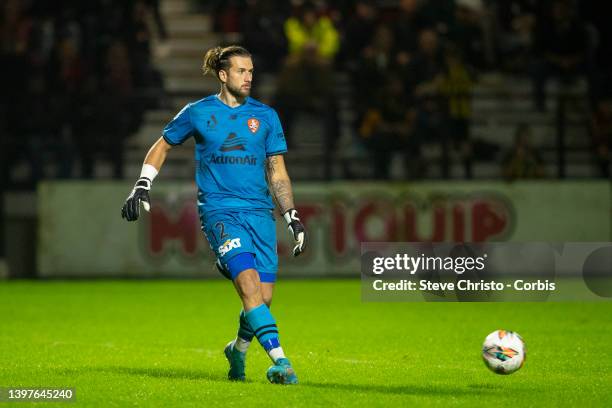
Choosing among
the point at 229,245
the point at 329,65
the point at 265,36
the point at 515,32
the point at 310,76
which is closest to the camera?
the point at 229,245

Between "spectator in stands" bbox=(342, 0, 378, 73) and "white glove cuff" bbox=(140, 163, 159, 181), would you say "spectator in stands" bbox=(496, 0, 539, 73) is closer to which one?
"spectator in stands" bbox=(342, 0, 378, 73)

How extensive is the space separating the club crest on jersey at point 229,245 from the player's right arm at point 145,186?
519 mm

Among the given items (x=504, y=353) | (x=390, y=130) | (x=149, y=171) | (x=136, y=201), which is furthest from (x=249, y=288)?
(x=390, y=130)

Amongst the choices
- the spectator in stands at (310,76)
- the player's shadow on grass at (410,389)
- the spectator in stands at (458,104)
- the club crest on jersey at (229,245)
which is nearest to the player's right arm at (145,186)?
the club crest on jersey at (229,245)

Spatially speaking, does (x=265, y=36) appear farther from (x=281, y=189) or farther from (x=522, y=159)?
(x=281, y=189)

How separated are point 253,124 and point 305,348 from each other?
2669 mm

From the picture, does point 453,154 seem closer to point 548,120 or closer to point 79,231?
point 548,120

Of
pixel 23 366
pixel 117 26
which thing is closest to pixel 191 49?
pixel 117 26

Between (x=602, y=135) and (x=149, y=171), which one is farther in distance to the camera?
(x=602, y=135)

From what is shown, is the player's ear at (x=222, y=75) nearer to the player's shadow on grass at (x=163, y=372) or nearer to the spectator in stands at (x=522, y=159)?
the player's shadow on grass at (x=163, y=372)

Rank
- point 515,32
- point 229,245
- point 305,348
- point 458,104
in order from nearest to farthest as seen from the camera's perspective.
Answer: point 229,245 < point 305,348 < point 458,104 < point 515,32

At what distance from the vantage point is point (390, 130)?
Result: 1716 cm

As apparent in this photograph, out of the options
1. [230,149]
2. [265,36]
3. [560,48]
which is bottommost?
[230,149]

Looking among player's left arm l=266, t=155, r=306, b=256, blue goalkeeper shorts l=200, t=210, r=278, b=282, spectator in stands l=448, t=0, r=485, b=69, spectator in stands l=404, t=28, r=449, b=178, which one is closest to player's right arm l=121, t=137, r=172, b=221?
blue goalkeeper shorts l=200, t=210, r=278, b=282
